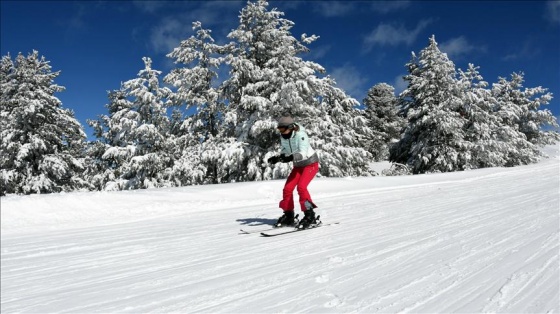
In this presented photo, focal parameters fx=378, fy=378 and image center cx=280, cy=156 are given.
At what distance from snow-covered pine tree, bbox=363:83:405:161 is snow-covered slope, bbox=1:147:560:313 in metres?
40.6

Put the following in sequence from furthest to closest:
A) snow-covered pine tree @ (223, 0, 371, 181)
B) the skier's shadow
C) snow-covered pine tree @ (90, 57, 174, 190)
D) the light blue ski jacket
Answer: snow-covered pine tree @ (90, 57, 174, 190), snow-covered pine tree @ (223, 0, 371, 181), the skier's shadow, the light blue ski jacket

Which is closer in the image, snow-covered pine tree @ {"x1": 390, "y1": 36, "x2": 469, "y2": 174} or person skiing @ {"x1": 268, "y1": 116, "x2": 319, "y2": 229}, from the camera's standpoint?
person skiing @ {"x1": 268, "y1": 116, "x2": 319, "y2": 229}

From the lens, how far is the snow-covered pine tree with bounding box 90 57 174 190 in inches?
865

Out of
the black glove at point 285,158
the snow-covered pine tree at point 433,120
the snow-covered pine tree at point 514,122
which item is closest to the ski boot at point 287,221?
the black glove at point 285,158

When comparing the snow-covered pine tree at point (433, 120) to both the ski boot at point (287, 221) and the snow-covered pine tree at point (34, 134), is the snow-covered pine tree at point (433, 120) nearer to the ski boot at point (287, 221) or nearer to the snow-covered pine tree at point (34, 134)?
the ski boot at point (287, 221)

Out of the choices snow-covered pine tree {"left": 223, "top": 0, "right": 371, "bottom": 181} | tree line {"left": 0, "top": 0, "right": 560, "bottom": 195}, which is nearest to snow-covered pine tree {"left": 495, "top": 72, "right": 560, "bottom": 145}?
tree line {"left": 0, "top": 0, "right": 560, "bottom": 195}

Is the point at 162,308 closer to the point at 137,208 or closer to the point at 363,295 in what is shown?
the point at 363,295

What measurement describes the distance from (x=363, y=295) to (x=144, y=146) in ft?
71.2

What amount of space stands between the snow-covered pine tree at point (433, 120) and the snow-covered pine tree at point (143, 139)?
17273 millimetres

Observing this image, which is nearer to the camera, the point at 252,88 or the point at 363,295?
the point at 363,295

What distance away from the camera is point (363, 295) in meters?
3.02

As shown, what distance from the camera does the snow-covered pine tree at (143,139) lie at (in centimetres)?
2197

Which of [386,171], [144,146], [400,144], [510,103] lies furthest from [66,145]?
[510,103]

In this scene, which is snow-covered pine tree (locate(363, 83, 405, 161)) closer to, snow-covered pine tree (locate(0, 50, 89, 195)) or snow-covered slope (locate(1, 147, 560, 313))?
snow-covered pine tree (locate(0, 50, 89, 195))
